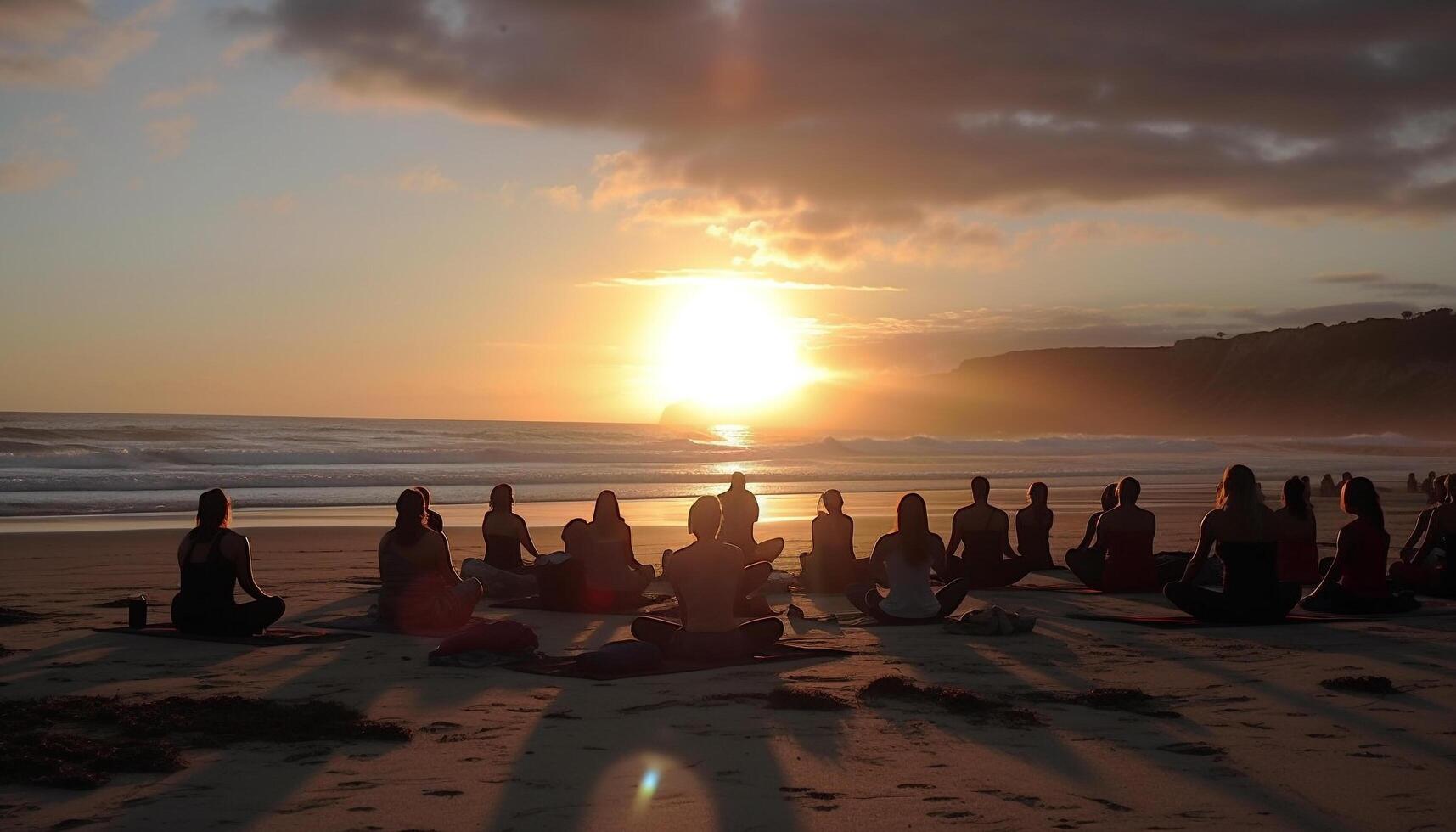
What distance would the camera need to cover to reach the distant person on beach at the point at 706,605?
328 inches

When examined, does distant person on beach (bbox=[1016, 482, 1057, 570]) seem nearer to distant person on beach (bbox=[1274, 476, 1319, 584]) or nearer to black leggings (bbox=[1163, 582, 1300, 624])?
distant person on beach (bbox=[1274, 476, 1319, 584])

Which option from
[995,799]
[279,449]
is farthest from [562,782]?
[279,449]

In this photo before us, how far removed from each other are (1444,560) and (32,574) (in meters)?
16.0

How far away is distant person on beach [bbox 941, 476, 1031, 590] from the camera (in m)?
13.3

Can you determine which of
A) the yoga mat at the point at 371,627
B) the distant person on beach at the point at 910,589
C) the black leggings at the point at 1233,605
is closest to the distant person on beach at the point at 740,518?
the distant person on beach at the point at 910,589

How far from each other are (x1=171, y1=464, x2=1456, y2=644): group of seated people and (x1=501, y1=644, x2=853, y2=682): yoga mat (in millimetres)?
114

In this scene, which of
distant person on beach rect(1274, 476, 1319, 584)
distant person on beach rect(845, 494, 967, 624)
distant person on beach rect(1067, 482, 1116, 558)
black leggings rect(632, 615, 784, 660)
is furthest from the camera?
distant person on beach rect(1067, 482, 1116, 558)

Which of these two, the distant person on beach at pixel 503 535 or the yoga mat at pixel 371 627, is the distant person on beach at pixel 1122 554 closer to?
the distant person on beach at pixel 503 535

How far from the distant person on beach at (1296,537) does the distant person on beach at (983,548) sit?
8.90 ft

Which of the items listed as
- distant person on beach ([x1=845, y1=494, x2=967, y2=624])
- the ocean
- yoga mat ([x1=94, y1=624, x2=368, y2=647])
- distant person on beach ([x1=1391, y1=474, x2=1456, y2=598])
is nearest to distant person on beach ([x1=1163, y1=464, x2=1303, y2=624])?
distant person on beach ([x1=845, y1=494, x2=967, y2=624])

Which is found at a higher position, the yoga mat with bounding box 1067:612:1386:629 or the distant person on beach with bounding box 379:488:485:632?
the distant person on beach with bounding box 379:488:485:632

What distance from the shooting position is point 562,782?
5.61 metres

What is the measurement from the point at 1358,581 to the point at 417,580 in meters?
8.66

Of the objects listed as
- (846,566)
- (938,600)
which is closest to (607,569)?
(846,566)
